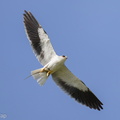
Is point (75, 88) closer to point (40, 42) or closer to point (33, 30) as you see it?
point (40, 42)

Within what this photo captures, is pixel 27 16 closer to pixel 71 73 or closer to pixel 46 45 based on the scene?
pixel 46 45

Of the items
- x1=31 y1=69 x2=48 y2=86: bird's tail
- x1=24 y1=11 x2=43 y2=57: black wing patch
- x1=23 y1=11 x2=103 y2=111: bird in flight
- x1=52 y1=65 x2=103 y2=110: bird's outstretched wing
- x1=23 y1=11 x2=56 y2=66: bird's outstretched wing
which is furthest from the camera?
x1=52 y1=65 x2=103 y2=110: bird's outstretched wing

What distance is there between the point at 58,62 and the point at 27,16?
227 centimetres

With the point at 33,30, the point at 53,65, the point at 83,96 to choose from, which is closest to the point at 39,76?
the point at 53,65

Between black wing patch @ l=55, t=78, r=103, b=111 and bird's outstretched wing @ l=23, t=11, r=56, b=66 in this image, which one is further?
black wing patch @ l=55, t=78, r=103, b=111

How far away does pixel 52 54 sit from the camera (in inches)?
356

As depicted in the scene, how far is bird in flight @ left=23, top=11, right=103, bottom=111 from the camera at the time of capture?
8.80 meters

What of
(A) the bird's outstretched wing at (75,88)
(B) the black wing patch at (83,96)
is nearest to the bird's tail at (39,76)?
(A) the bird's outstretched wing at (75,88)

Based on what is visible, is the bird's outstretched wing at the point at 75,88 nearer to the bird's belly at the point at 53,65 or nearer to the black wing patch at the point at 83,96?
the black wing patch at the point at 83,96

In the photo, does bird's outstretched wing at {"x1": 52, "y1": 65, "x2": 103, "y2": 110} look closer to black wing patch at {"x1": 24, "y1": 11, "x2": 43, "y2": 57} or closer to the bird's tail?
Result: the bird's tail

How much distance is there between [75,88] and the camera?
372 inches

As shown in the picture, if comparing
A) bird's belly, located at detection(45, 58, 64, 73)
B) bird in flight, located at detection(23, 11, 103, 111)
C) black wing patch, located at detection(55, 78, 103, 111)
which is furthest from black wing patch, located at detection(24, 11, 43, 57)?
black wing patch, located at detection(55, 78, 103, 111)

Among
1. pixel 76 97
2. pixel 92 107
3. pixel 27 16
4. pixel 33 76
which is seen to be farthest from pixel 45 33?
pixel 92 107

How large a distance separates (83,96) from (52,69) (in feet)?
5.42
